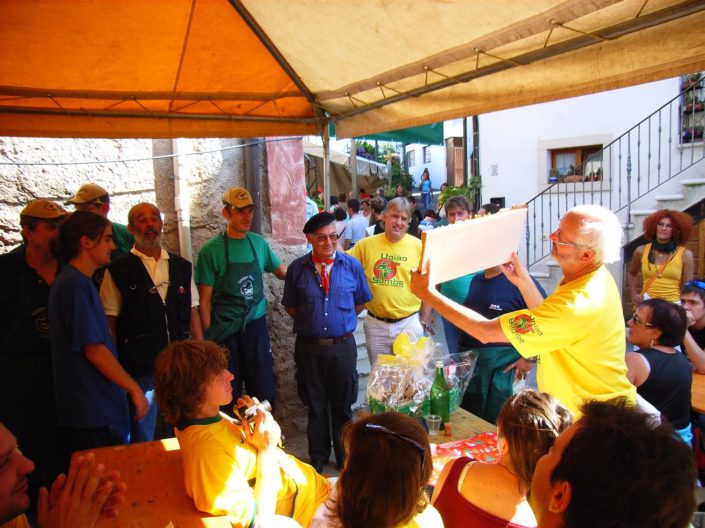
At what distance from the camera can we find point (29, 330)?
9.16ft

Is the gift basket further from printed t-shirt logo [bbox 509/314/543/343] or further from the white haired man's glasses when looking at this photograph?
the white haired man's glasses

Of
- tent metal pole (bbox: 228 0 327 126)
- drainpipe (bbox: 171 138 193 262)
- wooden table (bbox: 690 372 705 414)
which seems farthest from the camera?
drainpipe (bbox: 171 138 193 262)

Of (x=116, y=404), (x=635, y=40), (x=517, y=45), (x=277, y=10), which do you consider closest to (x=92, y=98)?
(x=277, y=10)

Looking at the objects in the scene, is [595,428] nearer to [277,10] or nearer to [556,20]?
[556,20]

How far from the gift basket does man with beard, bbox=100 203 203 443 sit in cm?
145

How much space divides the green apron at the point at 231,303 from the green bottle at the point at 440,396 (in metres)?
1.68

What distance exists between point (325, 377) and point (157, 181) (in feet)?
7.23

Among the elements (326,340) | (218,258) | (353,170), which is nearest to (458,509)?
(326,340)

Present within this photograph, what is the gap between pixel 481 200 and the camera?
12.5 metres

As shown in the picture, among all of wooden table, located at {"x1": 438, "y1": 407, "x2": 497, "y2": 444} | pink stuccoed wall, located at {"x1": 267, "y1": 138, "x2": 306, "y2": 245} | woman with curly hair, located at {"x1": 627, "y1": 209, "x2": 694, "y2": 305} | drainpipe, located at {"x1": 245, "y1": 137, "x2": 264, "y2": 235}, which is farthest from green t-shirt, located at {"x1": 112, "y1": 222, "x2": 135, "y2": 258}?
woman with curly hair, located at {"x1": 627, "y1": 209, "x2": 694, "y2": 305}

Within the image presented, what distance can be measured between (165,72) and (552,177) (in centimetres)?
951

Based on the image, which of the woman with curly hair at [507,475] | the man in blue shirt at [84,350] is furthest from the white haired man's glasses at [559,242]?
the man in blue shirt at [84,350]

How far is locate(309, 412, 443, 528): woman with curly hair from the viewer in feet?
4.36

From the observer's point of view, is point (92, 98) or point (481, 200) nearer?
point (92, 98)
